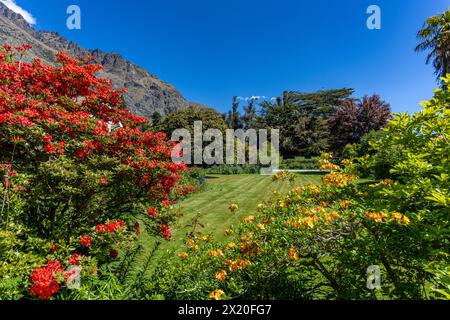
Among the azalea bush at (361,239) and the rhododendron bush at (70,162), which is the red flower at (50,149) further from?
the azalea bush at (361,239)

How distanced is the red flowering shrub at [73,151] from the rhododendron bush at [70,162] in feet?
0.05

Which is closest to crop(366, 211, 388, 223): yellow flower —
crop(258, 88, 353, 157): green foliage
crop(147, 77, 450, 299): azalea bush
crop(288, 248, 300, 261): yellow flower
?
crop(147, 77, 450, 299): azalea bush

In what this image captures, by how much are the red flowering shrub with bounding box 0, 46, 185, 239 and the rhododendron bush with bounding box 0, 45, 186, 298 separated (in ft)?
0.05

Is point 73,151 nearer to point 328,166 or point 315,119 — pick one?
point 328,166

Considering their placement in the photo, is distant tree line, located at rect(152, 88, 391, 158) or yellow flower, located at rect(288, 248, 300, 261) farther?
distant tree line, located at rect(152, 88, 391, 158)

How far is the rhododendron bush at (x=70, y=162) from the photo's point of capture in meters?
3.59

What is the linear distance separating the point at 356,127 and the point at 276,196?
1204 inches

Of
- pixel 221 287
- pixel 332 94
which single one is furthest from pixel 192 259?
pixel 332 94

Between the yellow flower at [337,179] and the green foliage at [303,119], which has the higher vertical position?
the green foliage at [303,119]

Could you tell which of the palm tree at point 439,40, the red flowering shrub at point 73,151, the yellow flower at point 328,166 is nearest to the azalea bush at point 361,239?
the yellow flower at point 328,166

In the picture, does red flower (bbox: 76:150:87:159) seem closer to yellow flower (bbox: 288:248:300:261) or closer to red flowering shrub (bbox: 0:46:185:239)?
red flowering shrub (bbox: 0:46:185:239)

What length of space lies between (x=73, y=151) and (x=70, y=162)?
1.30 feet

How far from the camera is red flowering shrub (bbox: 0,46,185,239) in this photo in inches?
147
